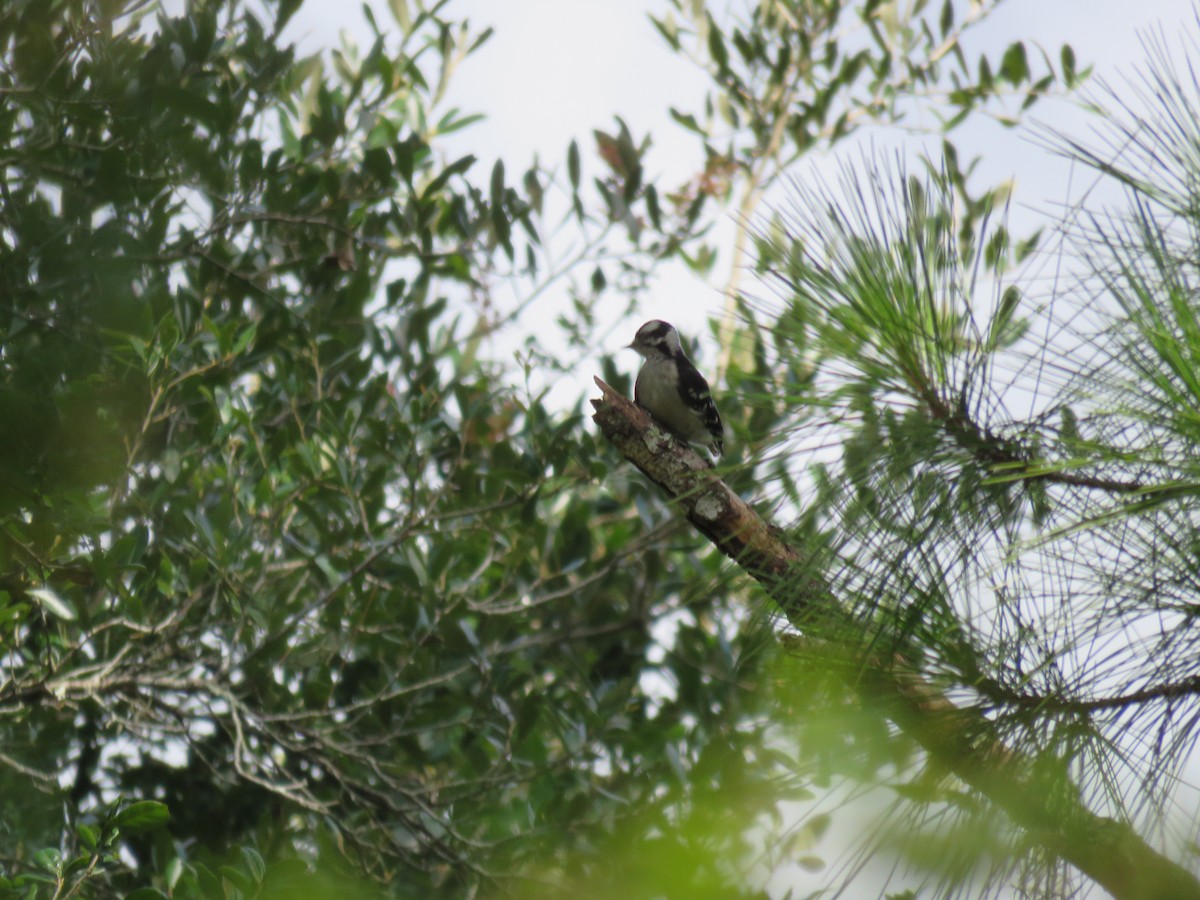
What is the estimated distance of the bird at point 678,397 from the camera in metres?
3.85

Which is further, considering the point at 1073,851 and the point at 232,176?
the point at 232,176

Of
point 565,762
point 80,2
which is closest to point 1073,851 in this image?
point 565,762

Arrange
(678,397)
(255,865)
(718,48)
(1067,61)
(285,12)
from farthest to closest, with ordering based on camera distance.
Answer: (718,48), (1067,61), (678,397), (285,12), (255,865)

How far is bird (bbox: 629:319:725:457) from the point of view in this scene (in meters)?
3.85

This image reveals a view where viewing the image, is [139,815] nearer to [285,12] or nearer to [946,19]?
[285,12]

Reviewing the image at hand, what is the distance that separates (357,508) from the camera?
3270 mm

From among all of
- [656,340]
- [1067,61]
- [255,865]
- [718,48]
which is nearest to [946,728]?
[255,865]

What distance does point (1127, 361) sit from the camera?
5.61 ft

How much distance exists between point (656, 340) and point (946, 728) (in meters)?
2.52

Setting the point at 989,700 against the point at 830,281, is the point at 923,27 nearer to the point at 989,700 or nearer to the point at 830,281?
the point at 830,281

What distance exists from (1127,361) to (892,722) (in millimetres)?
668

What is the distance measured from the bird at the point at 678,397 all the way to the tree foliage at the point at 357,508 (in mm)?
142

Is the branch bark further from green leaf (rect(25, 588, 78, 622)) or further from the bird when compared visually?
the bird

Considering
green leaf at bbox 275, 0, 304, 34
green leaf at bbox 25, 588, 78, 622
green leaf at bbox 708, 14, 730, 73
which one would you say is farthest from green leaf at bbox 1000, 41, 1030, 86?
green leaf at bbox 25, 588, 78, 622
